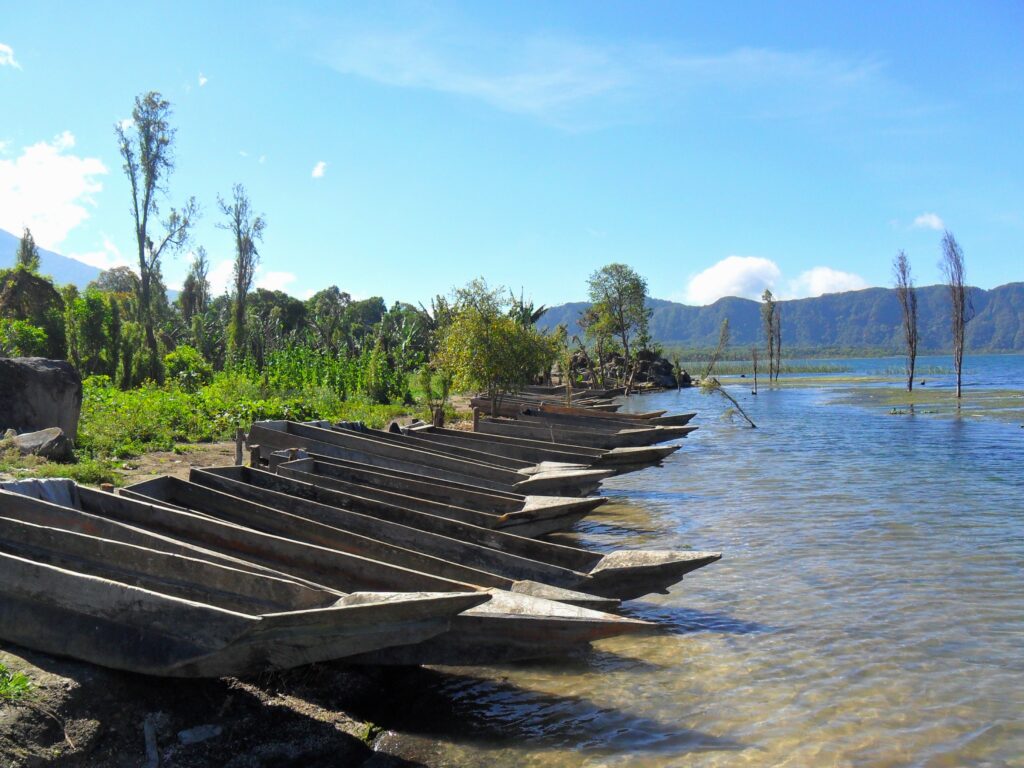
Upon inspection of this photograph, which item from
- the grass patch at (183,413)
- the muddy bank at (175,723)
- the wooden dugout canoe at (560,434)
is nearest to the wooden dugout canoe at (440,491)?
the muddy bank at (175,723)

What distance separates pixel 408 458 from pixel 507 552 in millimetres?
4109

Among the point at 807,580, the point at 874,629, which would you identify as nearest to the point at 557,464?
the point at 807,580

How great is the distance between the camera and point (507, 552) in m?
6.44

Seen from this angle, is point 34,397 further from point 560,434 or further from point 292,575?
point 292,575

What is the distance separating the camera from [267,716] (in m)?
4.57

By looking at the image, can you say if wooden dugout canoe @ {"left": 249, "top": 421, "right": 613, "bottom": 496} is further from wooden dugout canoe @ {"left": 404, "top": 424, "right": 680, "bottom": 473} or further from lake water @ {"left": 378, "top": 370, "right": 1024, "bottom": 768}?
wooden dugout canoe @ {"left": 404, "top": 424, "right": 680, "bottom": 473}

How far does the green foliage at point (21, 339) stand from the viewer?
19688 mm

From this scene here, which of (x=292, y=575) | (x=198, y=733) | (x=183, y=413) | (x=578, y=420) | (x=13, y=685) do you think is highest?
(x=183, y=413)

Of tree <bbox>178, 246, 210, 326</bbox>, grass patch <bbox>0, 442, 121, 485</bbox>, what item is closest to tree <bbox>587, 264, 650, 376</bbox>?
tree <bbox>178, 246, 210, 326</bbox>

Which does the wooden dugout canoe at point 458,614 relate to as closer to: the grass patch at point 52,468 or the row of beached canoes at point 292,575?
the row of beached canoes at point 292,575

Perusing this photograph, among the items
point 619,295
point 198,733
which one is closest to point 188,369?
point 198,733

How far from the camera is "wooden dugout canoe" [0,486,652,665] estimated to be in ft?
14.9

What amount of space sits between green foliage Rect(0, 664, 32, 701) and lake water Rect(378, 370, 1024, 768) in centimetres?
205

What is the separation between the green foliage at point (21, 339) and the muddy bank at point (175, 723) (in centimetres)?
1828
